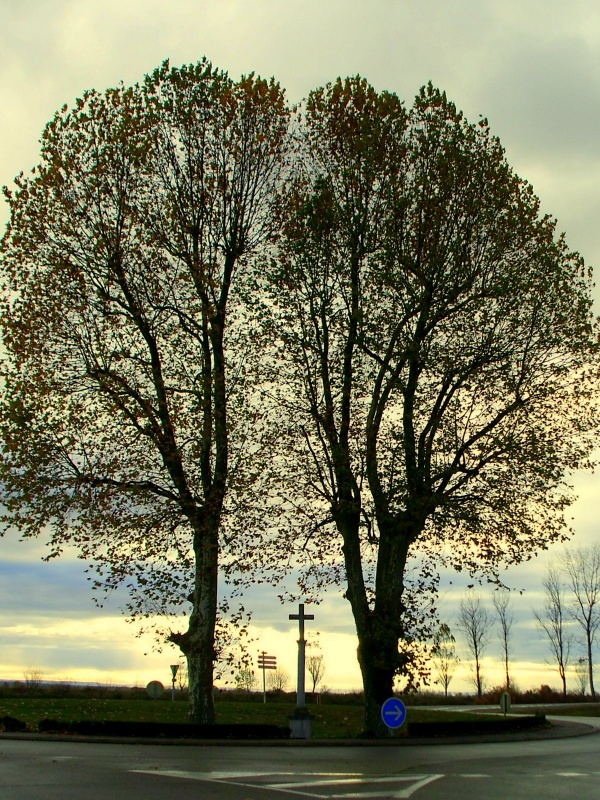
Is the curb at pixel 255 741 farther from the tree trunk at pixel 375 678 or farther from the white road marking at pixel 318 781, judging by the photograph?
the white road marking at pixel 318 781

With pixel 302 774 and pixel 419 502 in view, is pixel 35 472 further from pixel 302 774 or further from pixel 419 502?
pixel 302 774

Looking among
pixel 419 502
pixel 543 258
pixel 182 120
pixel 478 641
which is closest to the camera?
pixel 419 502

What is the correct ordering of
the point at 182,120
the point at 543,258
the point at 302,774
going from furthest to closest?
the point at 182,120 < the point at 543,258 < the point at 302,774

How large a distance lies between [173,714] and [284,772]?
77.7ft

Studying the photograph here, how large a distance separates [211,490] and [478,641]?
2502 inches

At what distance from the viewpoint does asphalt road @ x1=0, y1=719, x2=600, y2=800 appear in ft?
41.6

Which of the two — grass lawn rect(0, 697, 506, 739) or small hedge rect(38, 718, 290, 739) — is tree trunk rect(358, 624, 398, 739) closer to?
grass lawn rect(0, 697, 506, 739)

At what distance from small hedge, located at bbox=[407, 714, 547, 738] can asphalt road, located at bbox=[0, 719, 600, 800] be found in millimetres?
6320

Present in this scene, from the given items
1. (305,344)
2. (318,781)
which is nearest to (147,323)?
(305,344)

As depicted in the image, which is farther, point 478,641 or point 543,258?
point 478,641

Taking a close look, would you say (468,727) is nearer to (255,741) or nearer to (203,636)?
(255,741)

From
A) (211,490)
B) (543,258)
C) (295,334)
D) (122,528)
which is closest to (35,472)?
(122,528)

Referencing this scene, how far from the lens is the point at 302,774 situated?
15.8 meters

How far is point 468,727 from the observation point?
31.8 meters
